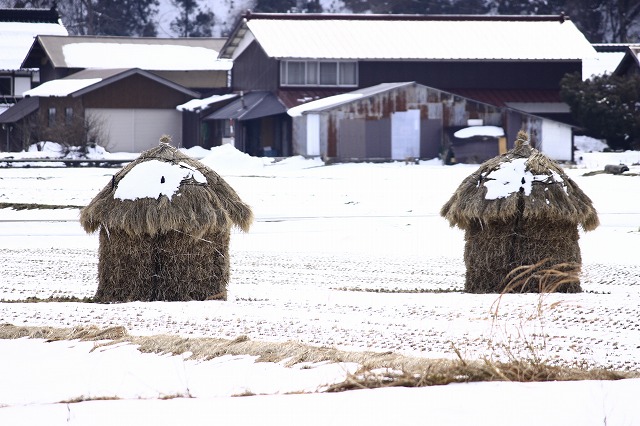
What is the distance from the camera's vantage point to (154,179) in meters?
13.7

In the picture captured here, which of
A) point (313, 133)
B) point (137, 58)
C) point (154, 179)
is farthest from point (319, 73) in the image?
point (154, 179)

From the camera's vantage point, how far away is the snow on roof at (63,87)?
57.9 meters

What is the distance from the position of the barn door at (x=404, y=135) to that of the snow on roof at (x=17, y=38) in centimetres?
3031

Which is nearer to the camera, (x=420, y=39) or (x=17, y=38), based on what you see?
(x=420, y=39)

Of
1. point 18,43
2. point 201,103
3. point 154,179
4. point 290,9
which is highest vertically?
point 290,9

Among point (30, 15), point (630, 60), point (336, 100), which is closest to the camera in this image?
point (336, 100)

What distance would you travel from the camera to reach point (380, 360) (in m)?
8.73

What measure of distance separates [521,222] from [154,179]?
14.4 ft

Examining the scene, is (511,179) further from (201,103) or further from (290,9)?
(290,9)

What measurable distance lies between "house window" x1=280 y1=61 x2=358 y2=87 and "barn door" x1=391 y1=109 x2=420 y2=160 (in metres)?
6.57

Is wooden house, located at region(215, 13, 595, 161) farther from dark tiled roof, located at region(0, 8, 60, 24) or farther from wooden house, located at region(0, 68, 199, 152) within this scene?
dark tiled roof, located at region(0, 8, 60, 24)

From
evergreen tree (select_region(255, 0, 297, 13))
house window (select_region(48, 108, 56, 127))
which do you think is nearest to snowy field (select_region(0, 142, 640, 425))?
house window (select_region(48, 108, 56, 127))

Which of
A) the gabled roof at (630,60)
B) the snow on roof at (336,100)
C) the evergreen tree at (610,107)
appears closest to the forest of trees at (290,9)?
the gabled roof at (630,60)

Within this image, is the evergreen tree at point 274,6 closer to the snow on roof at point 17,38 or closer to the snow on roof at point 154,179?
the snow on roof at point 17,38
